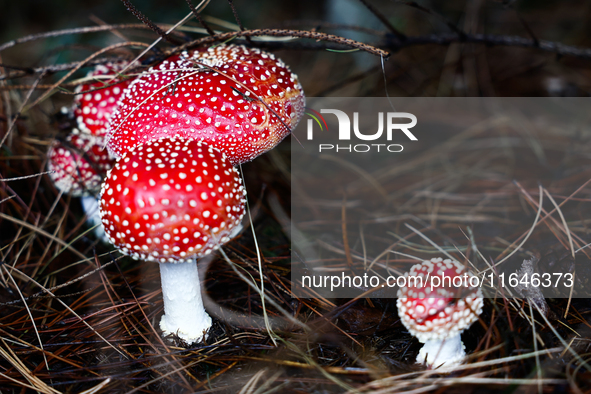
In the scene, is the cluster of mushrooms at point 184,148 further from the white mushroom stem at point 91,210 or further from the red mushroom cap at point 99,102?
the white mushroom stem at point 91,210

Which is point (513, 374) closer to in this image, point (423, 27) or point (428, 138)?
point (428, 138)

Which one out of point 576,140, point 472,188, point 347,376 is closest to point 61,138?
point 347,376

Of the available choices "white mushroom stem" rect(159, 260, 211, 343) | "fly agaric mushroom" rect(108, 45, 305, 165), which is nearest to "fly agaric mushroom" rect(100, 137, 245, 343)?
"fly agaric mushroom" rect(108, 45, 305, 165)

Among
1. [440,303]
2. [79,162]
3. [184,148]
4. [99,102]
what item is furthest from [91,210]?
[440,303]

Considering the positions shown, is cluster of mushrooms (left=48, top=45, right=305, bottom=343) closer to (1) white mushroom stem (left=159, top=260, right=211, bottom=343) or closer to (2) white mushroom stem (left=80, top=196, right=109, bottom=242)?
(1) white mushroom stem (left=159, top=260, right=211, bottom=343)

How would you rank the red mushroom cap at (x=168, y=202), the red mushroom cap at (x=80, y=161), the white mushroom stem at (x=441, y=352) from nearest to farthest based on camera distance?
the red mushroom cap at (x=168, y=202), the white mushroom stem at (x=441, y=352), the red mushroom cap at (x=80, y=161)

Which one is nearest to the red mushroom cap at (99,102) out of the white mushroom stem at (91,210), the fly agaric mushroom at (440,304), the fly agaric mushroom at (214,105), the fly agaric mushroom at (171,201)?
the fly agaric mushroom at (214,105)

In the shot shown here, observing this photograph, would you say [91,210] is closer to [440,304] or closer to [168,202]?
[168,202]
